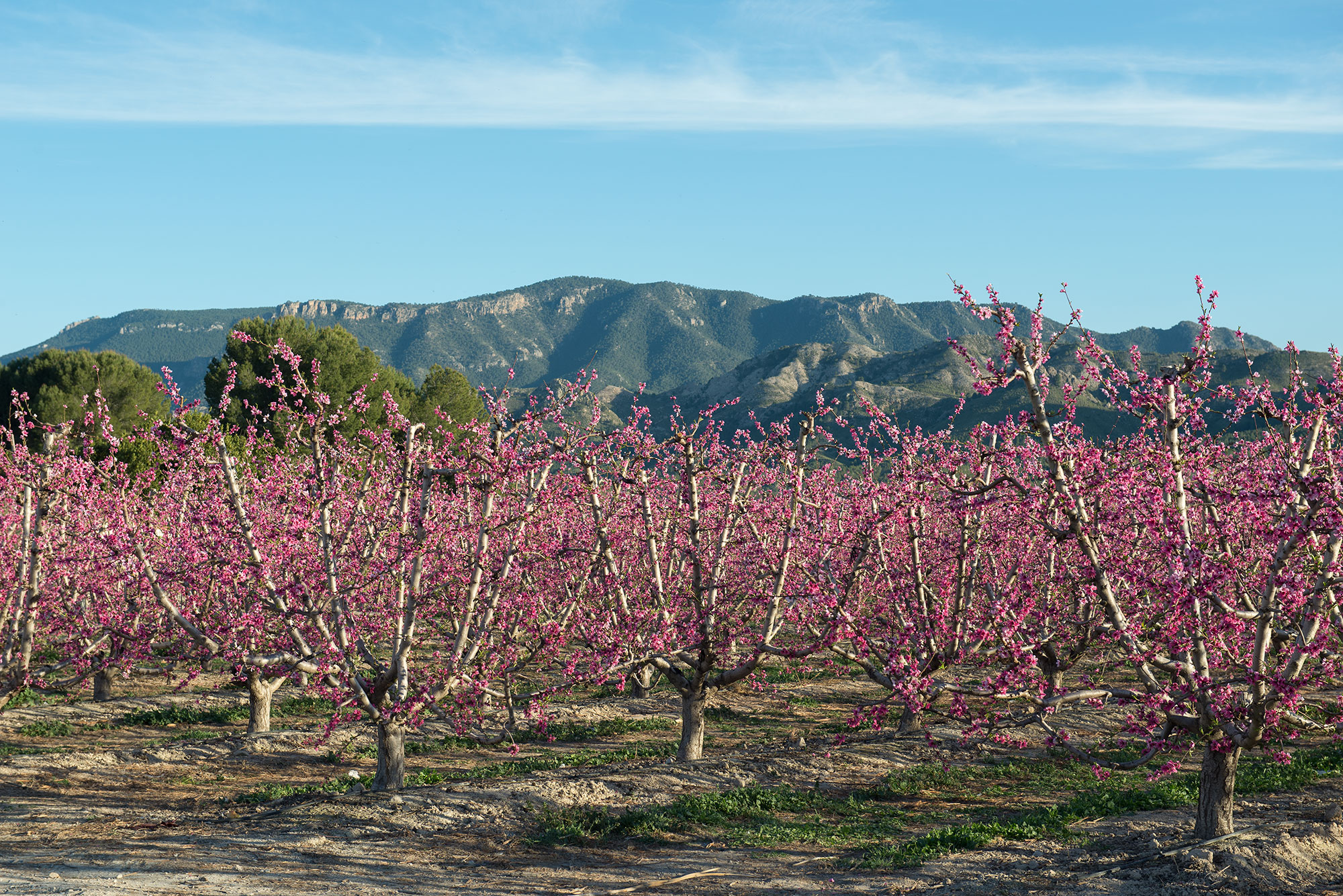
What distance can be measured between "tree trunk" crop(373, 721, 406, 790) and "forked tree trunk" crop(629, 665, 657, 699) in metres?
9.23

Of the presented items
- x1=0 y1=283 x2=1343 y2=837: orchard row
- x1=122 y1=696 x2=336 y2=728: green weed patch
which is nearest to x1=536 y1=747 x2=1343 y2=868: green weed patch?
x1=0 y1=283 x2=1343 y2=837: orchard row

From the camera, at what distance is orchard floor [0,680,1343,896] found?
9.13 meters

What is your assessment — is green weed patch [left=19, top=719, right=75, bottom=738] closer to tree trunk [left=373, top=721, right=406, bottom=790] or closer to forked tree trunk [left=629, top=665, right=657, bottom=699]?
tree trunk [left=373, top=721, right=406, bottom=790]

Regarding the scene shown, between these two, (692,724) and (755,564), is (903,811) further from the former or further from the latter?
(755,564)

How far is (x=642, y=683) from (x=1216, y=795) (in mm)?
13673

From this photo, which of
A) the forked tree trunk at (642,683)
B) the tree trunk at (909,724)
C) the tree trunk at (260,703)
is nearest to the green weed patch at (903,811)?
the tree trunk at (909,724)

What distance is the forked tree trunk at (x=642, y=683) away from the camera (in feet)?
71.4

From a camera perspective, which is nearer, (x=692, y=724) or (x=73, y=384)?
(x=692, y=724)

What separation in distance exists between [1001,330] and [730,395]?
18479cm

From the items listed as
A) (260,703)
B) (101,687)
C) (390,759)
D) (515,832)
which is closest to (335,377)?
(101,687)

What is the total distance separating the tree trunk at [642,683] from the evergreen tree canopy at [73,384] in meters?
39.8

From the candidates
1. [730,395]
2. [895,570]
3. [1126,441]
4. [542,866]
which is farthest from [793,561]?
[730,395]

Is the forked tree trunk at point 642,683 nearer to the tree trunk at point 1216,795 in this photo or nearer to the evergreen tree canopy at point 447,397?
the tree trunk at point 1216,795

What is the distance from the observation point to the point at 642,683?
2186 centimetres
